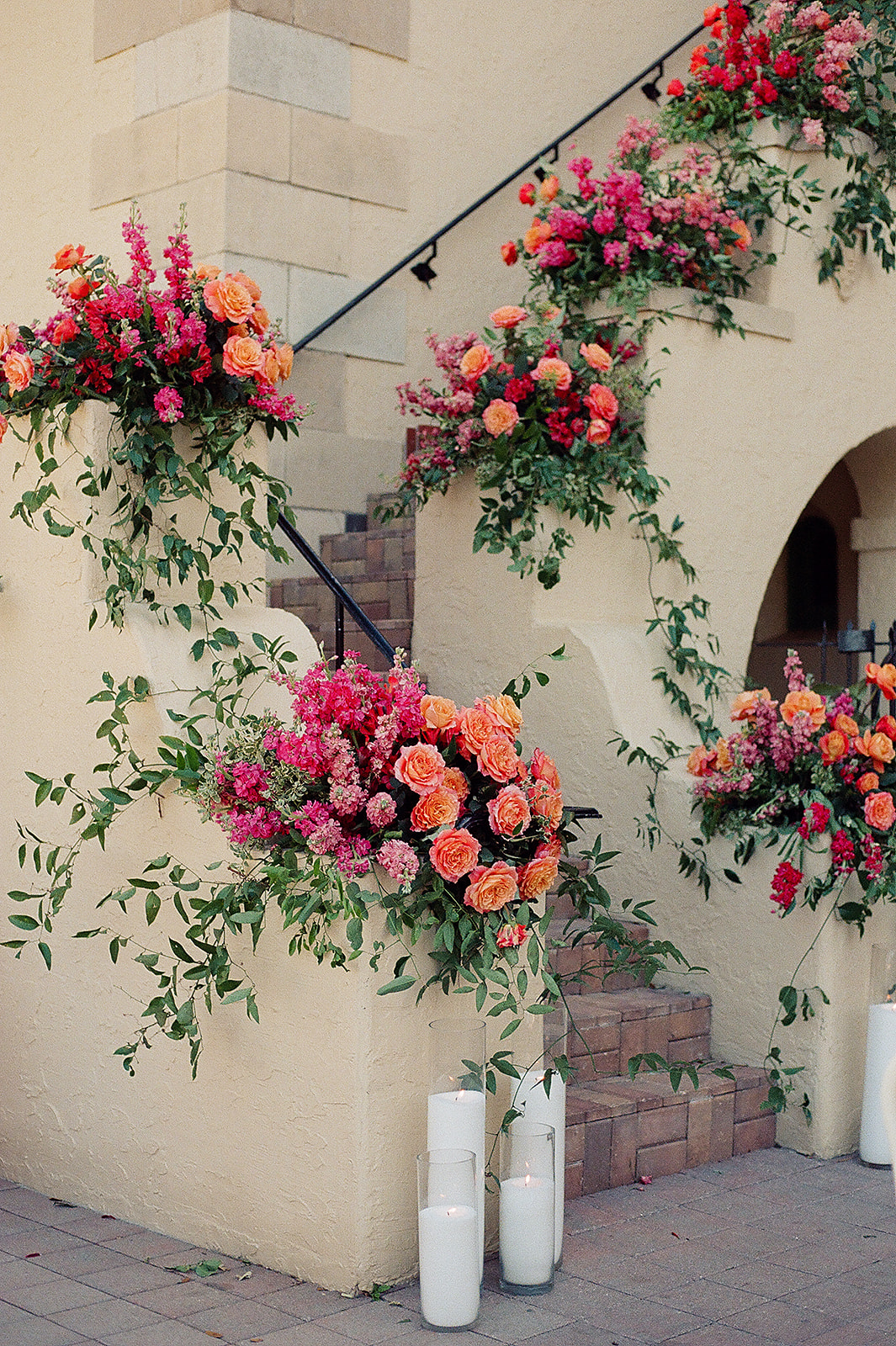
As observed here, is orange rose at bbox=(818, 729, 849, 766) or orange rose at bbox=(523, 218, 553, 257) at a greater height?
orange rose at bbox=(523, 218, 553, 257)

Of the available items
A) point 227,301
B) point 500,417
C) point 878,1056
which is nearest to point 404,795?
point 227,301

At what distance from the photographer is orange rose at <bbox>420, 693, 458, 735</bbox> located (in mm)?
3447

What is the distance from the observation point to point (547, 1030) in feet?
12.0

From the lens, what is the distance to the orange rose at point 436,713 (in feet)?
11.3

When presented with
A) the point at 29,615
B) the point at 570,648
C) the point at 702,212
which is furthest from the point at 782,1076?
the point at 702,212

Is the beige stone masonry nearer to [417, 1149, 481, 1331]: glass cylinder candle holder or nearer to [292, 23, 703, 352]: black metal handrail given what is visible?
[292, 23, 703, 352]: black metal handrail

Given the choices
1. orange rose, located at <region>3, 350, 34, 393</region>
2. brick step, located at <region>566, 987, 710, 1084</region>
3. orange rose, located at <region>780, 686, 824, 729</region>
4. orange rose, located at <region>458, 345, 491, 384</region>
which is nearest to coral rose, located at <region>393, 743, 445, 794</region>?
brick step, located at <region>566, 987, 710, 1084</region>

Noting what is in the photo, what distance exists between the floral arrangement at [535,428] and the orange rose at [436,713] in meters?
1.83

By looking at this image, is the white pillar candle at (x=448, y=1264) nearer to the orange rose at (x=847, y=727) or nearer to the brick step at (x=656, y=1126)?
the brick step at (x=656, y=1126)

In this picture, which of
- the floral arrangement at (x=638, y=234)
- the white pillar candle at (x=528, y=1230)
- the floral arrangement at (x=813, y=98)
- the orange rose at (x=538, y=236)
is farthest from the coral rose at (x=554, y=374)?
the white pillar candle at (x=528, y=1230)

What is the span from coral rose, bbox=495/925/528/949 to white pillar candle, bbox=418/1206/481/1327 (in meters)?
0.59

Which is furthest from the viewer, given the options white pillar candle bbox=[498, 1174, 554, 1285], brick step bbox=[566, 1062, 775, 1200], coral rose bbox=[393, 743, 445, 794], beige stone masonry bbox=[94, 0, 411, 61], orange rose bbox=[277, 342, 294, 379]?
beige stone masonry bbox=[94, 0, 411, 61]

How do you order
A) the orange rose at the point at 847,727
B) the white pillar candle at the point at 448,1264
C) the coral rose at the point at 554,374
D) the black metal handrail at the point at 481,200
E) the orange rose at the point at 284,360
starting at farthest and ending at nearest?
the black metal handrail at the point at 481,200 → the coral rose at the point at 554,374 → the orange rose at the point at 847,727 → the orange rose at the point at 284,360 → the white pillar candle at the point at 448,1264

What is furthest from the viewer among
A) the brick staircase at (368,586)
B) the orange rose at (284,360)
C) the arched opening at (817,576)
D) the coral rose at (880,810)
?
the arched opening at (817,576)
